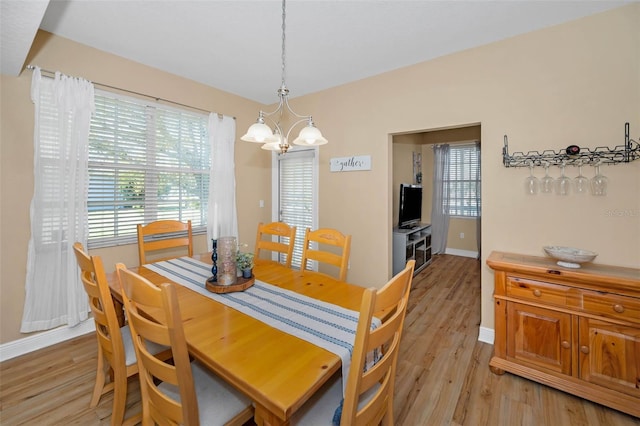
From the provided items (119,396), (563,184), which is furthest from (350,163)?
(119,396)

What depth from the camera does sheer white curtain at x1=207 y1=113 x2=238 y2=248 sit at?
3426mm

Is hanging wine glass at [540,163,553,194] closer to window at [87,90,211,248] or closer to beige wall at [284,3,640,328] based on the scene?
beige wall at [284,3,640,328]

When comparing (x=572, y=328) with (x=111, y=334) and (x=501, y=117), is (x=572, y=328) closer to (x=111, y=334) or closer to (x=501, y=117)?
(x=501, y=117)

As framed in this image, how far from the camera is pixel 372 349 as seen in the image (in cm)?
91

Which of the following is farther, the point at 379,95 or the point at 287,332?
the point at 379,95

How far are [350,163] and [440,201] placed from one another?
3.45m

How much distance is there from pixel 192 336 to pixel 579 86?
124 inches

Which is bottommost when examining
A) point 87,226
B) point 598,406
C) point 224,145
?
point 598,406

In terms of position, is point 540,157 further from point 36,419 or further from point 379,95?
point 36,419

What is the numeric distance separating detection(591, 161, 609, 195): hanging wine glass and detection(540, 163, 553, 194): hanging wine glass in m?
0.24

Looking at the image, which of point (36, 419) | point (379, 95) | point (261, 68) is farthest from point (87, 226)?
point (379, 95)

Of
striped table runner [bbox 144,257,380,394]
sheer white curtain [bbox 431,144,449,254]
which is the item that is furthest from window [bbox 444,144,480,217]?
striped table runner [bbox 144,257,380,394]

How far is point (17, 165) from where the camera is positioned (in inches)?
86.9

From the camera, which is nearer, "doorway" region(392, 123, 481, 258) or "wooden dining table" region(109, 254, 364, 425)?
"wooden dining table" region(109, 254, 364, 425)
